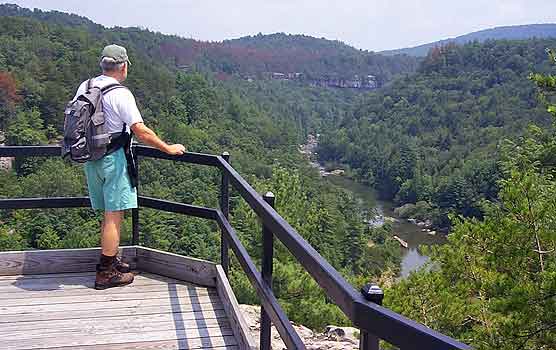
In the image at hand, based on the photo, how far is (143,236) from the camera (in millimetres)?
30531

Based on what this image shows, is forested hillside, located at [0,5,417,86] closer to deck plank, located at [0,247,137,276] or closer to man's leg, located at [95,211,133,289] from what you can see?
deck plank, located at [0,247,137,276]

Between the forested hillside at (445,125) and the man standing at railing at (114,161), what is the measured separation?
49175 mm

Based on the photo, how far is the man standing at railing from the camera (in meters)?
2.84

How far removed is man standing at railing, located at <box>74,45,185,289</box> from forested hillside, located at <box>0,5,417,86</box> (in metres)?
99.0

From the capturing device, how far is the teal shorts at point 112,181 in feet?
9.65

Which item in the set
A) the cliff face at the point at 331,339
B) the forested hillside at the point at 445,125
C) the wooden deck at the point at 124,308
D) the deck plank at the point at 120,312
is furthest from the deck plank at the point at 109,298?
the forested hillside at the point at 445,125

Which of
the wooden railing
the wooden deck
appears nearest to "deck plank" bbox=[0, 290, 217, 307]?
the wooden deck

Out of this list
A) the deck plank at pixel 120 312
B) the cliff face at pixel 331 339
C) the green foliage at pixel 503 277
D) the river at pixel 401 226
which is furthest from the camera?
the river at pixel 401 226

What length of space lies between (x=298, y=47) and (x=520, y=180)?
164594 millimetres

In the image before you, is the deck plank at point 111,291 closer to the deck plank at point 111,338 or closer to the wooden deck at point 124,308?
the wooden deck at point 124,308

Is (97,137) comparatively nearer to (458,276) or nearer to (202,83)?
(458,276)

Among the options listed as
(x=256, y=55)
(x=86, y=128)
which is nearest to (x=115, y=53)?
(x=86, y=128)

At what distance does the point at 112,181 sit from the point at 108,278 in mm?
557

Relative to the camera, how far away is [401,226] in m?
53.8
